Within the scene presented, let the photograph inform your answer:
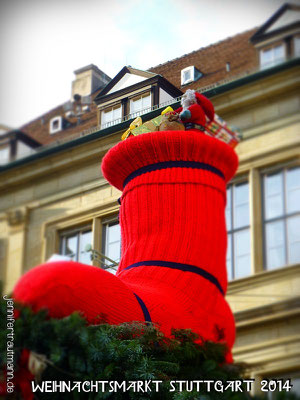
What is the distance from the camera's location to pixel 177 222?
4559mm

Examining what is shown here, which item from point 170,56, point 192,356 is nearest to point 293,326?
point 192,356

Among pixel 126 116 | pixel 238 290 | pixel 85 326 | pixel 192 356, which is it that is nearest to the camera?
pixel 85 326

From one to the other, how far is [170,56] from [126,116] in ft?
1.39

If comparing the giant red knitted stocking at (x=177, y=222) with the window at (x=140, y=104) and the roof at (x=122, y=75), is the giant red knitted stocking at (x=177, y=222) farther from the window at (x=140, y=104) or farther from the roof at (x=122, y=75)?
the roof at (x=122, y=75)

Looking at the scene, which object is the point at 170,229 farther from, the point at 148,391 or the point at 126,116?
the point at 148,391

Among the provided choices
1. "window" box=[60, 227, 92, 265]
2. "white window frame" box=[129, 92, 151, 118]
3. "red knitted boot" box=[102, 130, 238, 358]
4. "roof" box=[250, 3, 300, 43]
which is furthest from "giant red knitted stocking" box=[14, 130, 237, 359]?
"roof" box=[250, 3, 300, 43]

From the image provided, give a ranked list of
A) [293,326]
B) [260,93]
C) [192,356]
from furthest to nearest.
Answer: [293,326] < [260,93] < [192,356]

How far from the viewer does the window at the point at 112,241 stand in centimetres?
482

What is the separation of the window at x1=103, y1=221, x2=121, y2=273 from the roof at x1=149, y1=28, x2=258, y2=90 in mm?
862

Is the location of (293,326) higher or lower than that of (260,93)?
lower

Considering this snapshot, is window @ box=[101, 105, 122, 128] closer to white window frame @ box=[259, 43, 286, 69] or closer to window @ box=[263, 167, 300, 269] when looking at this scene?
white window frame @ box=[259, 43, 286, 69]

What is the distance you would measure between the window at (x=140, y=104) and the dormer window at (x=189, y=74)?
17 cm

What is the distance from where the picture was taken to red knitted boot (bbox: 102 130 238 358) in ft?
14.6

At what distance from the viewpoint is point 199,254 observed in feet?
15.0
